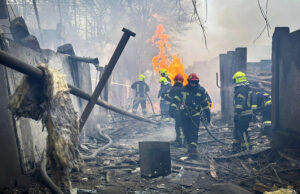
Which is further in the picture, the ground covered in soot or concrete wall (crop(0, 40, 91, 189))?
the ground covered in soot

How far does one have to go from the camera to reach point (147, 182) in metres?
5.25

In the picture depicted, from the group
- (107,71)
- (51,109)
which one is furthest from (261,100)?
(51,109)

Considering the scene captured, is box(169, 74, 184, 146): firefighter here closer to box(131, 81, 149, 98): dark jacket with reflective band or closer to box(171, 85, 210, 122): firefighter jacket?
box(171, 85, 210, 122): firefighter jacket

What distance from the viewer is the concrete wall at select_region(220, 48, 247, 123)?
36.4ft

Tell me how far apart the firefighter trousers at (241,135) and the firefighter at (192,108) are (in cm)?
94

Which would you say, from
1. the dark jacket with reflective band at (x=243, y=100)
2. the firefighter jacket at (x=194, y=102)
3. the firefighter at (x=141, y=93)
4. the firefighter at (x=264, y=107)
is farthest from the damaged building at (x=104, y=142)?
the firefighter at (x=141, y=93)

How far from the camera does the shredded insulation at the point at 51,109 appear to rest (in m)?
2.67

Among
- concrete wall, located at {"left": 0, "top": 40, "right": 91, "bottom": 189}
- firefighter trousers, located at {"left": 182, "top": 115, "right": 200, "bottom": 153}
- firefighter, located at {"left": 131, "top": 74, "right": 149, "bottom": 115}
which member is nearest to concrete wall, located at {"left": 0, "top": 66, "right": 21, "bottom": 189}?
concrete wall, located at {"left": 0, "top": 40, "right": 91, "bottom": 189}

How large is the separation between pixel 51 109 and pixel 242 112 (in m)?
5.66

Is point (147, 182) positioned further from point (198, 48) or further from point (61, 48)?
point (198, 48)

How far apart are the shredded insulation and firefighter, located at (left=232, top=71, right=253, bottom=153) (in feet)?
17.7

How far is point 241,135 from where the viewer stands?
714cm

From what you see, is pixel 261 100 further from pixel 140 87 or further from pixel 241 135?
pixel 140 87

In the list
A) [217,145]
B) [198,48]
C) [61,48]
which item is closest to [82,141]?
[61,48]
